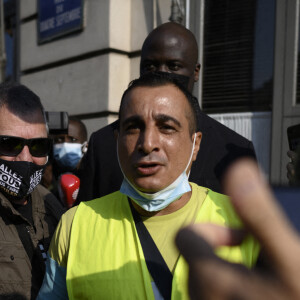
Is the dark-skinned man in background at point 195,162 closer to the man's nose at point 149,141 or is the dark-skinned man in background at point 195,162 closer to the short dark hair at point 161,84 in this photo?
the short dark hair at point 161,84

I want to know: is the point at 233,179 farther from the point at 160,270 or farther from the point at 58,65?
the point at 58,65

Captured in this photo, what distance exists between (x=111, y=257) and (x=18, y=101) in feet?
3.42

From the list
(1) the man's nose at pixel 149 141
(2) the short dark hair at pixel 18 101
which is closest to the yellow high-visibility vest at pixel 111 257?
(1) the man's nose at pixel 149 141

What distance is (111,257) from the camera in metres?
1.46

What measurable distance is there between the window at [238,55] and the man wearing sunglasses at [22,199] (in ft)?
10.5

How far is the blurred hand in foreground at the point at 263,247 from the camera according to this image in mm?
540

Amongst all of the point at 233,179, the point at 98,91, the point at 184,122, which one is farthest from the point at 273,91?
the point at 233,179

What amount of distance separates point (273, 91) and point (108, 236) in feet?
11.7

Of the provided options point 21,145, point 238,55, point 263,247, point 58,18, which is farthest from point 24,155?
point 58,18

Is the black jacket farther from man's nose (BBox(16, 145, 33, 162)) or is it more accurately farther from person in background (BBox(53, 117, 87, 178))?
person in background (BBox(53, 117, 87, 178))

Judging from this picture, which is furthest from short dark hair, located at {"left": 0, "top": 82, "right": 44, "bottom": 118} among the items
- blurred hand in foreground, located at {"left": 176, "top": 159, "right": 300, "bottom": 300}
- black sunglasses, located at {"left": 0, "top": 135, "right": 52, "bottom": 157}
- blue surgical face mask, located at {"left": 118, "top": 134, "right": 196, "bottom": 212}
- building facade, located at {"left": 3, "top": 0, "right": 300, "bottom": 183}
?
building facade, located at {"left": 3, "top": 0, "right": 300, "bottom": 183}

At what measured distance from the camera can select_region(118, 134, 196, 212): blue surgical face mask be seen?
1.58 meters

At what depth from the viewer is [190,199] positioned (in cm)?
163

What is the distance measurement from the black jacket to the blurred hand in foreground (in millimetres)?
1756
